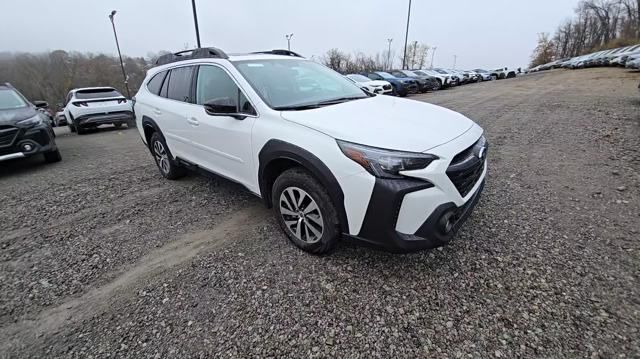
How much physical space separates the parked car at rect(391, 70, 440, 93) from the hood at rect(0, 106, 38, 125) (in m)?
17.1

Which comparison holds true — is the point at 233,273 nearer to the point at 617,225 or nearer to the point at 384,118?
the point at 384,118

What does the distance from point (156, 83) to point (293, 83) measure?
2.41 metres

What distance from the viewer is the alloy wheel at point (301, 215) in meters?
2.46

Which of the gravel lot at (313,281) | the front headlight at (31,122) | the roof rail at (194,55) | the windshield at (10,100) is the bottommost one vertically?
the gravel lot at (313,281)

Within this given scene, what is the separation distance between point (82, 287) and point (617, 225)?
4.63m

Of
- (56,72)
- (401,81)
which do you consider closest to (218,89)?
(401,81)

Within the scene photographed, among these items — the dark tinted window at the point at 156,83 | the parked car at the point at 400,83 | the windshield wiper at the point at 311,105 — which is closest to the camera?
the windshield wiper at the point at 311,105

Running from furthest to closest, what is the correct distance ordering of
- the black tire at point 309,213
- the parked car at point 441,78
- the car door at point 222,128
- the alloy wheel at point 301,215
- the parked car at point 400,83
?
the parked car at point 441,78, the parked car at point 400,83, the car door at point 222,128, the alloy wheel at point 301,215, the black tire at point 309,213

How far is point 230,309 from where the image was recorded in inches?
84.7

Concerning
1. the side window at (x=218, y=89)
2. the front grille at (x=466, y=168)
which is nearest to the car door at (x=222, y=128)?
the side window at (x=218, y=89)

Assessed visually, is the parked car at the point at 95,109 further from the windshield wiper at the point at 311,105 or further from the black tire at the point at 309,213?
the black tire at the point at 309,213

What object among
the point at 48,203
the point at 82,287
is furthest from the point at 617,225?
the point at 48,203

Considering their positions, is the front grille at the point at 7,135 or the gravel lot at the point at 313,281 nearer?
the gravel lot at the point at 313,281

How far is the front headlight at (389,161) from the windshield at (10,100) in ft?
22.5
